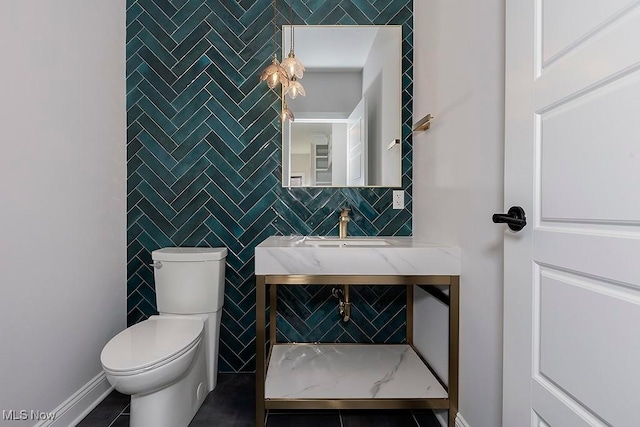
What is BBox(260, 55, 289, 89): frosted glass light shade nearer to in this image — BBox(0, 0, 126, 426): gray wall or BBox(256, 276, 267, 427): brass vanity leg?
BBox(0, 0, 126, 426): gray wall

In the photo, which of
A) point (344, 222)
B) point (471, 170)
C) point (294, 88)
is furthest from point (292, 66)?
point (471, 170)

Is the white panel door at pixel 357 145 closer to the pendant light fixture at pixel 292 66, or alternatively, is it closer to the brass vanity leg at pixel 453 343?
the pendant light fixture at pixel 292 66

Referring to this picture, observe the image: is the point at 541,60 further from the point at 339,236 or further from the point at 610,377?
the point at 339,236

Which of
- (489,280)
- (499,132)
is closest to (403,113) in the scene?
(499,132)

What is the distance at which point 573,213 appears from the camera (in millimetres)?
769

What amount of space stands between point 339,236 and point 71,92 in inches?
61.1

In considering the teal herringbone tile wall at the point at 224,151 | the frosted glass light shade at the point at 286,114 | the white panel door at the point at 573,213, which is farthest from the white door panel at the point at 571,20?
the frosted glass light shade at the point at 286,114

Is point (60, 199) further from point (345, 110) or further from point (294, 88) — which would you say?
point (345, 110)

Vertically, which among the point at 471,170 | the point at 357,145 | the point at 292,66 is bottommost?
the point at 471,170

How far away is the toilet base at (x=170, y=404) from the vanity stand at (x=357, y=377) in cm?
37

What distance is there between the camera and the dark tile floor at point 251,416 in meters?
1.72

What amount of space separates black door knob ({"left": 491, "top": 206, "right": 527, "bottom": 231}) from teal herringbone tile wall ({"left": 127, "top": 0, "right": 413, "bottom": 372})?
133cm

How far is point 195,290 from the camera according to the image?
1.98m

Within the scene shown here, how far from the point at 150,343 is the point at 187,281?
452 millimetres
